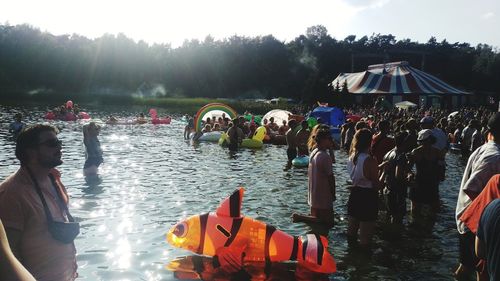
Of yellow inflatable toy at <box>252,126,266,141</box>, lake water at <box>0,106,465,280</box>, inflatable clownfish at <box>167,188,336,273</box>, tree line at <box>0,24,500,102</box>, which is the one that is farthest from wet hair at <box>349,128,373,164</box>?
tree line at <box>0,24,500,102</box>

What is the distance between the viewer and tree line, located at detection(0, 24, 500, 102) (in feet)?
294

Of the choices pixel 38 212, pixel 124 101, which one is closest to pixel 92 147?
pixel 38 212

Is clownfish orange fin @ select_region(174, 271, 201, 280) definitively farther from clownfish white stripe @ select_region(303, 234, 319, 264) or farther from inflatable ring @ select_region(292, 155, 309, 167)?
inflatable ring @ select_region(292, 155, 309, 167)

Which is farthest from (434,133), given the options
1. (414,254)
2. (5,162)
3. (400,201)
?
(5,162)

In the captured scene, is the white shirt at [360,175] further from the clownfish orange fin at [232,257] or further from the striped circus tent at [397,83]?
the striped circus tent at [397,83]

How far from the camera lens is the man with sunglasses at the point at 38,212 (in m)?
3.37

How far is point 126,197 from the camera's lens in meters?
10.8

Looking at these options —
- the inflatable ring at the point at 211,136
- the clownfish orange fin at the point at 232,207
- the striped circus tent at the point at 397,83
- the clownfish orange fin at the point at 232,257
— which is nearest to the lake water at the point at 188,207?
the clownfish orange fin at the point at 232,257

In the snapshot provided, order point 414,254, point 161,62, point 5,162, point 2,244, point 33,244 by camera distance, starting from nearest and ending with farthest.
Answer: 1. point 2,244
2. point 33,244
3. point 414,254
4. point 5,162
5. point 161,62

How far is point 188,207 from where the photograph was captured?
10.1 m

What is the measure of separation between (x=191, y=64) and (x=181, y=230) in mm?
95841

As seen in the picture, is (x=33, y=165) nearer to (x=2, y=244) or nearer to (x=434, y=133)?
(x=2, y=244)

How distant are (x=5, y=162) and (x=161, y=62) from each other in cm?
8880

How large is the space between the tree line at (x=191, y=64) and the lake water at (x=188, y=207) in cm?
7044
